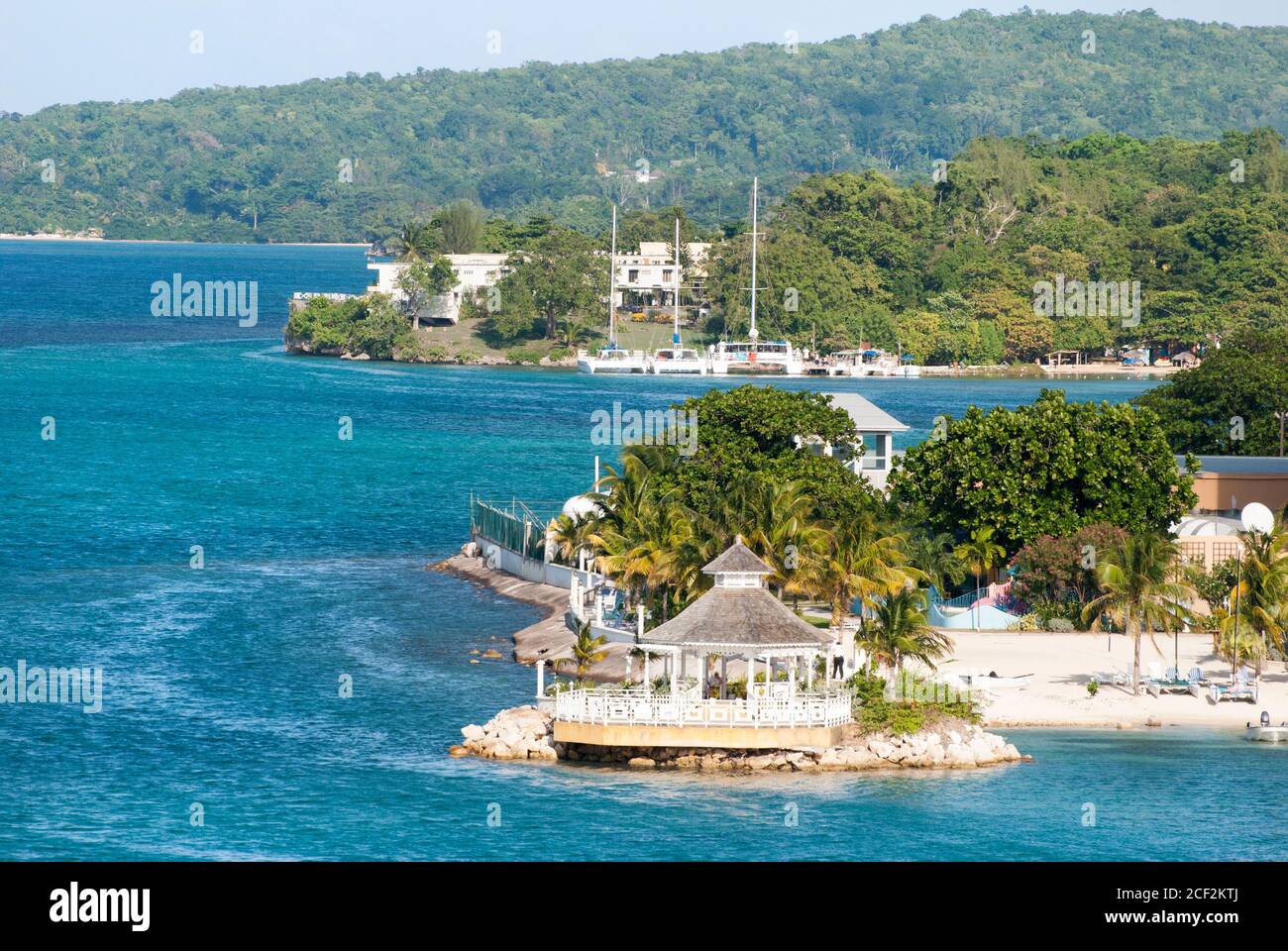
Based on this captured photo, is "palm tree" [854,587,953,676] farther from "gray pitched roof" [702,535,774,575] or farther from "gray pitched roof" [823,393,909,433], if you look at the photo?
"gray pitched roof" [823,393,909,433]

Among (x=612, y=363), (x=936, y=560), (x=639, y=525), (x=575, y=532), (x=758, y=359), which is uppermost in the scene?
(x=758, y=359)

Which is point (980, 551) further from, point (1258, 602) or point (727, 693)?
point (727, 693)

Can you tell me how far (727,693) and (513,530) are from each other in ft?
93.7

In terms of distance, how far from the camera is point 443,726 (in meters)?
53.5

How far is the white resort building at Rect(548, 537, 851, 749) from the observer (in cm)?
4756

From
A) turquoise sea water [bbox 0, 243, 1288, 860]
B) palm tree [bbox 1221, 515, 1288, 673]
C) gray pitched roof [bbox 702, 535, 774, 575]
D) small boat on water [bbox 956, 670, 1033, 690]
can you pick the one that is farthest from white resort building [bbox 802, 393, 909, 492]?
gray pitched roof [bbox 702, 535, 774, 575]

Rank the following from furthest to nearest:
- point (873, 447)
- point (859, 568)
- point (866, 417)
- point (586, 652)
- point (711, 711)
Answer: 1. point (866, 417)
2. point (873, 447)
3. point (586, 652)
4. point (859, 568)
5. point (711, 711)

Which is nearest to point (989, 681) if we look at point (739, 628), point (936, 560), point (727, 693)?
point (727, 693)

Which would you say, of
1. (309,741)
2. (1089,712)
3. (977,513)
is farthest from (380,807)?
(977,513)

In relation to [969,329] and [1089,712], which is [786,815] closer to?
[1089,712]

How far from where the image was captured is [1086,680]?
5588 cm

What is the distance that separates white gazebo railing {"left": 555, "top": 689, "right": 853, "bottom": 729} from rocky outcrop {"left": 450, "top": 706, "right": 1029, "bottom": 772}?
77 centimetres

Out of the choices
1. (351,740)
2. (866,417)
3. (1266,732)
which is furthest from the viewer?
(866,417)

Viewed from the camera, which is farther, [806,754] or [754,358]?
[754,358]
